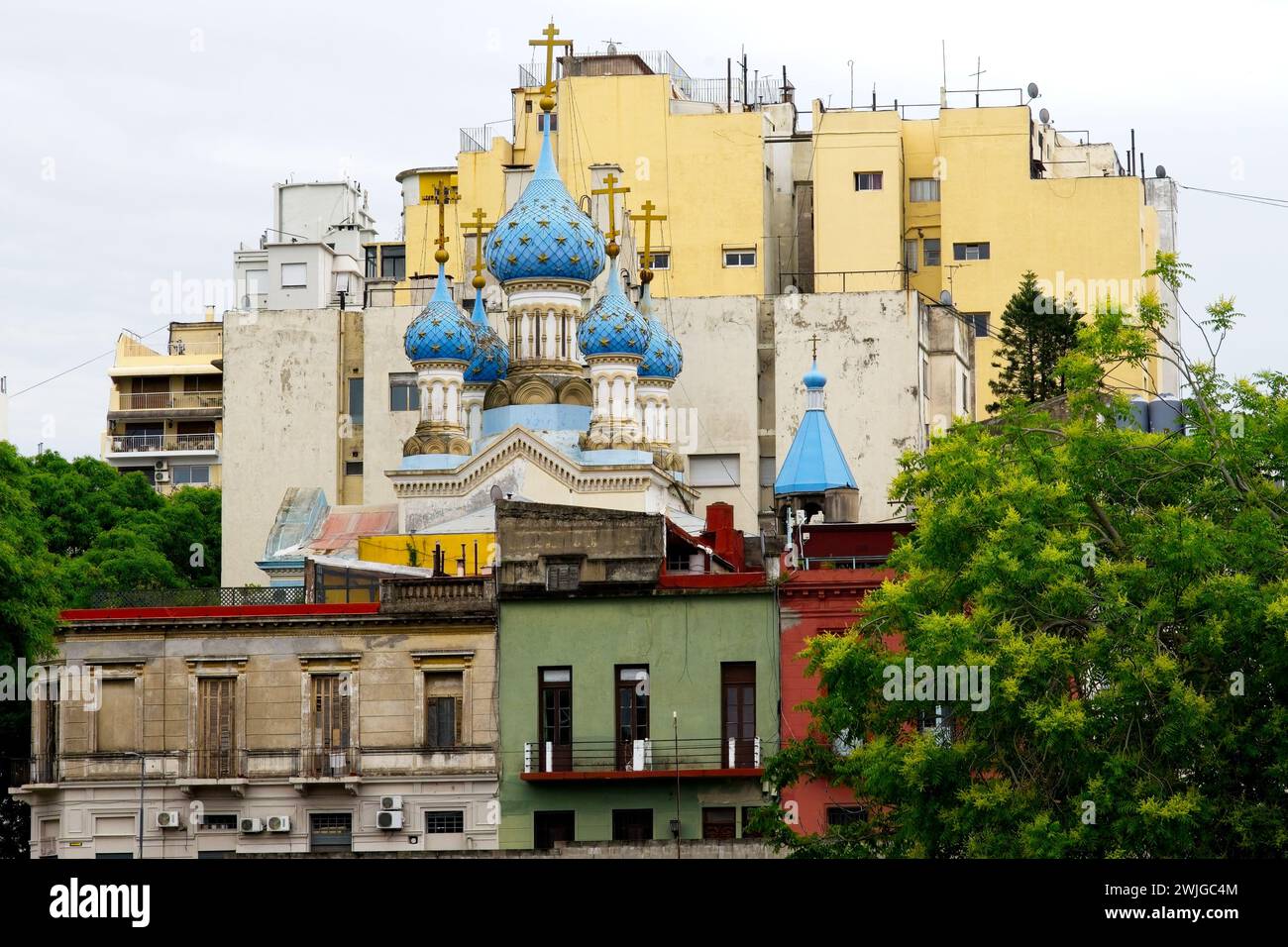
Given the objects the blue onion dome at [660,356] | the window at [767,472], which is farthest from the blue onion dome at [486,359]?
the window at [767,472]

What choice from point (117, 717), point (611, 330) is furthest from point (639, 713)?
point (611, 330)

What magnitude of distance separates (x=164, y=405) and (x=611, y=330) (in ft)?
185

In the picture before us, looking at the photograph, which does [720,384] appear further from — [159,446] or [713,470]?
[159,446]

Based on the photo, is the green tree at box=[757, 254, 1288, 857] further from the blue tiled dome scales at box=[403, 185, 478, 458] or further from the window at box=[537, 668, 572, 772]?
the blue tiled dome scales at box=[403, 185, 478, 458]

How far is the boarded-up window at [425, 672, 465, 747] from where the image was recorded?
156 feet

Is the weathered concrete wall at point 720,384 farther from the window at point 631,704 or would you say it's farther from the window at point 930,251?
the window at point 631,704

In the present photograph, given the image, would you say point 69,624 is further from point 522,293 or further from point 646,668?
point 522,293

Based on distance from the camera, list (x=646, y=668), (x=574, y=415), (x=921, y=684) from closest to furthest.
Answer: (x=921, y=684) → (x=646, y=668) → (x=574, y=415)

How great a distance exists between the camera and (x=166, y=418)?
386ft

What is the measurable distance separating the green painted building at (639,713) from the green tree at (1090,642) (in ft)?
23.3

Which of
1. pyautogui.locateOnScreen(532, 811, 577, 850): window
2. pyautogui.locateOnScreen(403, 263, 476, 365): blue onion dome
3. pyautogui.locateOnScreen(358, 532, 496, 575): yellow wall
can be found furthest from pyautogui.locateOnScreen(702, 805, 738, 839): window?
pyautogui.locateOnScreen(403, 263, 476, 365): blue onion dome

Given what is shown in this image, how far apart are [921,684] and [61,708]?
18.8 meters

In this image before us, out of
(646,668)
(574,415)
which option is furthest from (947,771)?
(574,415)

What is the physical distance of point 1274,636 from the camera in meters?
33.4
